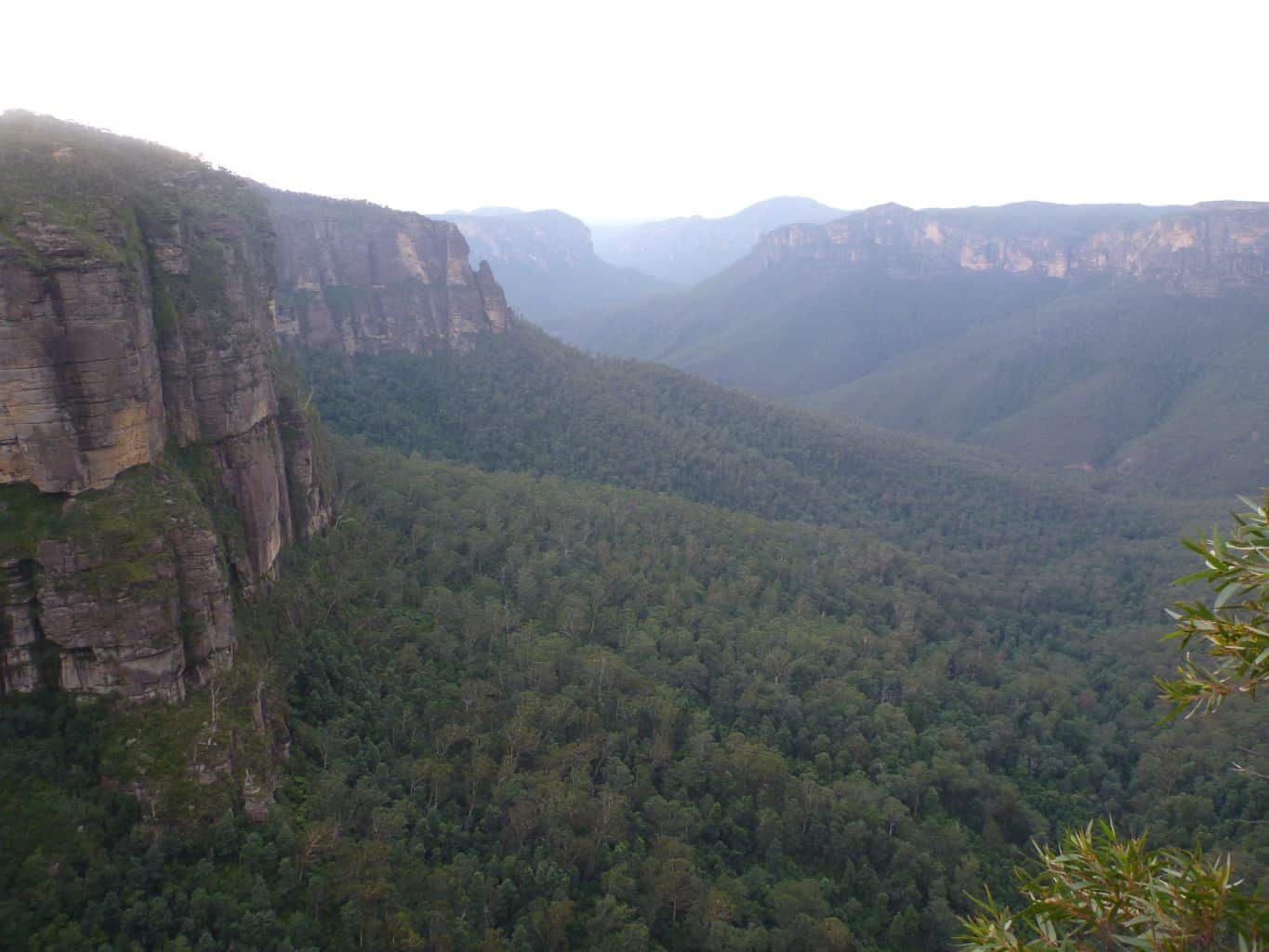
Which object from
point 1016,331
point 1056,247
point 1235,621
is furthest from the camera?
point 1056,247

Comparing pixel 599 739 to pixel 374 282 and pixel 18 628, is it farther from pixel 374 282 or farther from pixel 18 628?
pixel 374 282

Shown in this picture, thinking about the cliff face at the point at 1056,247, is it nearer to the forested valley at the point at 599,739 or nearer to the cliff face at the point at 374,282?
the forested valley at the point at 599,739

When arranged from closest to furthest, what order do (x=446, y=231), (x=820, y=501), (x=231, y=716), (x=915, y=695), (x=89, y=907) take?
(x=89, y=907), (x=231, y=716), (x=915, y=695), (x=820, y=501), (x=446, y=231)

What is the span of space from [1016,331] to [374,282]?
117 metres

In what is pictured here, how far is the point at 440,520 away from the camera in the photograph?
134ft

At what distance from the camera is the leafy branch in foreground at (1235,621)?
6281 mm

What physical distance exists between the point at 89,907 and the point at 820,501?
57459 millimetres

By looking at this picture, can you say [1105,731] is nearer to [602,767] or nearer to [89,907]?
[602,767]

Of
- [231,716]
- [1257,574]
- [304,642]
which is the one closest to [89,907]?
[231,716]

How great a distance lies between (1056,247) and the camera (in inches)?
6462

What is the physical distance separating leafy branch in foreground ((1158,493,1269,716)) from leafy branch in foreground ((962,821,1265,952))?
154 centimetres


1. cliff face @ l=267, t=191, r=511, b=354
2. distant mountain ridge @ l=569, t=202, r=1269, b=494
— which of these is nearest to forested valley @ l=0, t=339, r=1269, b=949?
cliff face @ l=267, t=191, r=511, b=354

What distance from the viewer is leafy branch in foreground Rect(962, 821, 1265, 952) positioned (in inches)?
247

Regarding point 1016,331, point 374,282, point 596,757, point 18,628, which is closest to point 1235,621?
point 596,757
